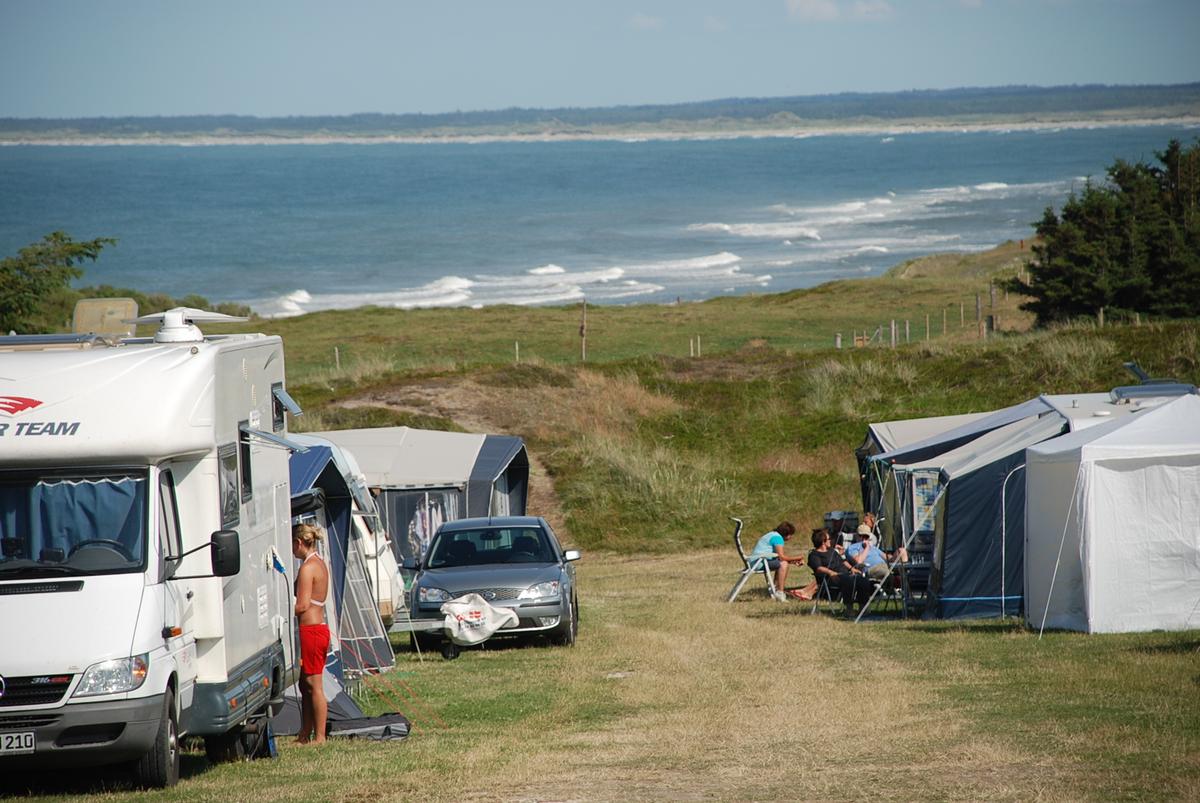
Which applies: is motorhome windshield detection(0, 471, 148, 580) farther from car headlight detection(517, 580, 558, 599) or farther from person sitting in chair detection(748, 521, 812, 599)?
person sitting in chair detection(748, 521, 812, 599)

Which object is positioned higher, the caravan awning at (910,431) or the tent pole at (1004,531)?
the caravan awning at (910,431)

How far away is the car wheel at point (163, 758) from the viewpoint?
8484mm

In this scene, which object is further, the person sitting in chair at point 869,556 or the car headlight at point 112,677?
the person sitting in chair at point 869,556

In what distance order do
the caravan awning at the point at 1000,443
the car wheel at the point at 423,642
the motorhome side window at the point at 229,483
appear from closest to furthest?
the motorhome side window at the point at 229,483 → the car wheel at the point at 423,642 → the caravan awning at the point at 1000,443

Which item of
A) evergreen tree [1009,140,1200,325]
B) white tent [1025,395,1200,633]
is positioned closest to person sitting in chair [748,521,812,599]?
white tent [1025,395,1200,633]

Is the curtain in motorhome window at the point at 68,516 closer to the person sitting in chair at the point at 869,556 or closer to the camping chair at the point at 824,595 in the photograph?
the person sitting in chair at the point at 869,556

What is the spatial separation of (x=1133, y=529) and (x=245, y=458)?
9.13m

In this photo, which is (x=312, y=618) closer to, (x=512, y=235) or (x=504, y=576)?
(x=504, y=576)

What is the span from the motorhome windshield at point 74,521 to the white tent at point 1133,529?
32.0 feet

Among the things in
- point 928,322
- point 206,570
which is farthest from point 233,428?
point 928,322

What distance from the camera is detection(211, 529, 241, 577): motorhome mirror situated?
28.2ft

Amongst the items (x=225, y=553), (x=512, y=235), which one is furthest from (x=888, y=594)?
(x=512, y=235)

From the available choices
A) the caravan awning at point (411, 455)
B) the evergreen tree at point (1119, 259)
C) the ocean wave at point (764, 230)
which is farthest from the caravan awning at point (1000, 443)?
the ocean wave at point (764, 230)

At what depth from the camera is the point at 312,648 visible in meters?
10.6
